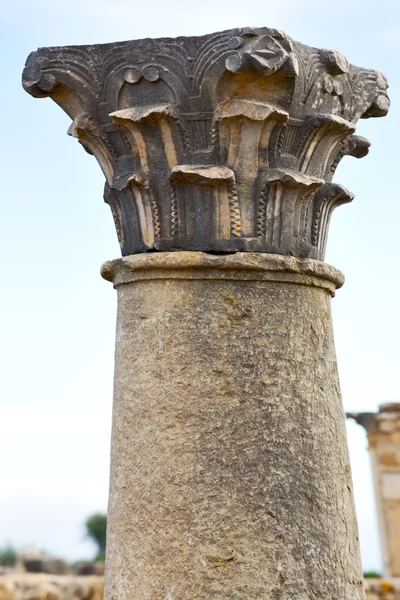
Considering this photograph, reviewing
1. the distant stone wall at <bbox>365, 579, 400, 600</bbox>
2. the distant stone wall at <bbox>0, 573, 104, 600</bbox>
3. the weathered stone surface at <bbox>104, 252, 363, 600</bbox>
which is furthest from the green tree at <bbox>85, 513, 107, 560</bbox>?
the weathered stone surface at <bbox>104, 252, 363, 600</bbox>

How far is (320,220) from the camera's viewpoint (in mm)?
3596

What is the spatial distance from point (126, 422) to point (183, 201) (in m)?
0.90

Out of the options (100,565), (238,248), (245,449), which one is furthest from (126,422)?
(100,565)

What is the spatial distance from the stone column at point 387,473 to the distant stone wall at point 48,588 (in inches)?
175

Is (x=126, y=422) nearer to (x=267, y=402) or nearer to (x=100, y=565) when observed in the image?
(x=267, y=402)

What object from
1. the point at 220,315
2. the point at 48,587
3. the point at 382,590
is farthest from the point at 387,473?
the point at 220,315

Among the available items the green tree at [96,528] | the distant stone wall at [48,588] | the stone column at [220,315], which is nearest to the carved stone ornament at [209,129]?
the stone column at [220,315]

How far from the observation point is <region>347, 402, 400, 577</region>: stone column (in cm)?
1223

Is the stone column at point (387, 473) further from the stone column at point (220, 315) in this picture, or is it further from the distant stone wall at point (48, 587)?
the stone column at point (220, 315)

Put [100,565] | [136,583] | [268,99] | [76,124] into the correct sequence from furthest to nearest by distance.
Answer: [100,565]
[76,124]
[268,99]
[136,583]

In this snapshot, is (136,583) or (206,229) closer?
(136,583)

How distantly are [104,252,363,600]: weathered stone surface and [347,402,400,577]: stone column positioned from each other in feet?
30.5

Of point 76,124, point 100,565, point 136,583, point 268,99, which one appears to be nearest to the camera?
point 136,583

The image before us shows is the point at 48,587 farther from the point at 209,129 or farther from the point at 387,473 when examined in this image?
the point at 209,129
